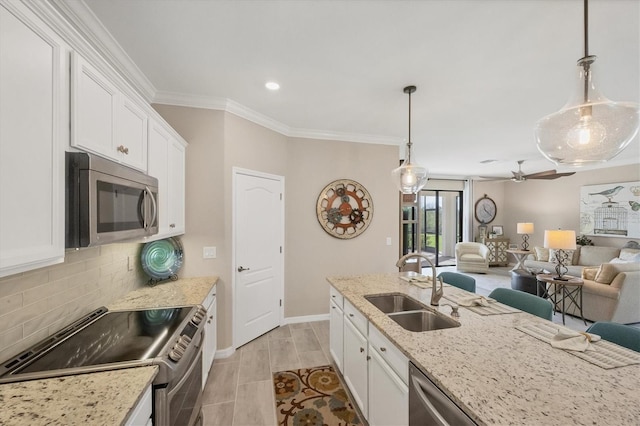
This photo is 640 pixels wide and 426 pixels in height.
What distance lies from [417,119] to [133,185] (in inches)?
125

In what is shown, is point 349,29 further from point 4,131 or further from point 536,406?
point 536,406

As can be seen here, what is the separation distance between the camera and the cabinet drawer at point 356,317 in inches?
72.0

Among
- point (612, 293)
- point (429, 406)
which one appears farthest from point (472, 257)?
point (429, 406)

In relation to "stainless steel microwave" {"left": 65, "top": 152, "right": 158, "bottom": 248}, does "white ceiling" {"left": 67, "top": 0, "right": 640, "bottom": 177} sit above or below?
above

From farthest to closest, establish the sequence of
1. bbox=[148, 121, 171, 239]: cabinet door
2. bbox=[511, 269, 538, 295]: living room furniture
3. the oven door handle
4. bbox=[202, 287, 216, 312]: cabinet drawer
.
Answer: bbox=[511, 269, 538, 295]: living room furniture, bbox=[202, 287, 216, 312]: cabinet drawer, bbox=[148, 121, 171, 239]: cabinet door, the oven door handle

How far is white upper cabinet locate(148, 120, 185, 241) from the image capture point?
195 cm

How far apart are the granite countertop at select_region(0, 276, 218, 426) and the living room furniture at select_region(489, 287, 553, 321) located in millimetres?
2371

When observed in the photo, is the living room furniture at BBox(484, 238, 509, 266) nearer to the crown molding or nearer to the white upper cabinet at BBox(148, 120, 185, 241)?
the white upper cabinet at BBox(148, 120, 185, 241)

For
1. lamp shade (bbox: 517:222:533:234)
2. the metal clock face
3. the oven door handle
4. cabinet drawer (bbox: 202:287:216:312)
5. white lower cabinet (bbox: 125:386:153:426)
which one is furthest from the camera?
the metal clock face

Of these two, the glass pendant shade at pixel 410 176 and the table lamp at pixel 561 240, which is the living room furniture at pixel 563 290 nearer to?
the table lamp at pixel 561 240

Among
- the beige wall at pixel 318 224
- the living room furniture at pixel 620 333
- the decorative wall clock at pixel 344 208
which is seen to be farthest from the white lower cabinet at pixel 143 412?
the decorative wall clock at pixel 344 208

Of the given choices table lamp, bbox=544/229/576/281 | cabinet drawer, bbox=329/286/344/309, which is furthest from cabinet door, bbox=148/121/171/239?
table lamp, bbox=544/229/576/281

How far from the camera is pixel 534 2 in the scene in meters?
1.47

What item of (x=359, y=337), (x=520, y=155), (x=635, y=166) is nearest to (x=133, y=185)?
(x=359, y=337)
